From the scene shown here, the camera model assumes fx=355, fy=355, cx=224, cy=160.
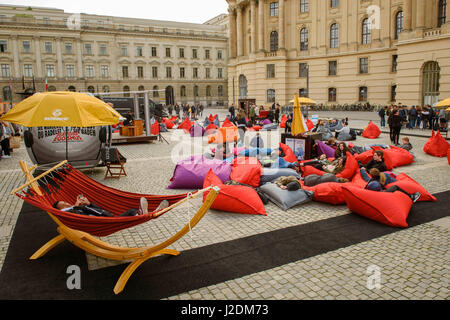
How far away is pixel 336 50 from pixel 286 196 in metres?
38.3

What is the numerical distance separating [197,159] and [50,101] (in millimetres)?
3960

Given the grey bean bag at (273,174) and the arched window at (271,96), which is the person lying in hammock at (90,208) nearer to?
the grey bean bag at (273,174)

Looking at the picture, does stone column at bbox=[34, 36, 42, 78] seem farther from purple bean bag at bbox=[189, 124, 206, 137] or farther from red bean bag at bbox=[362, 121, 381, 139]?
red bean bag at bbox=[362, 121, 381, 139]

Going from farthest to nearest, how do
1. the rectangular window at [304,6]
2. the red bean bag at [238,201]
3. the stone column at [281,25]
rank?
the stone column at [281,25] < the rectangular window at [304,6] < the red bean bag at [238,201]

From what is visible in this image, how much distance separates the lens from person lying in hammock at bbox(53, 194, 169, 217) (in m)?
5.22

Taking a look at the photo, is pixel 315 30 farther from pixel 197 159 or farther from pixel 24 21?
pixel 24 21

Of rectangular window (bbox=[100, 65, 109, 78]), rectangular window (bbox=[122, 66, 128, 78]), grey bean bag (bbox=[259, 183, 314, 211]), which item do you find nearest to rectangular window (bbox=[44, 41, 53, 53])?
rectangular window (bbox=[100, 65, 109, 78])

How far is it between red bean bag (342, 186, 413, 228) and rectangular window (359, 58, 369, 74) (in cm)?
3664

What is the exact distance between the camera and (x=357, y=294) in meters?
4.35

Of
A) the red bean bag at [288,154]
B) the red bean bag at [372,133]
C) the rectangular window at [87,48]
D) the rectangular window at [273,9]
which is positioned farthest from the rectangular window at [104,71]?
the red bean bag at [288,154]

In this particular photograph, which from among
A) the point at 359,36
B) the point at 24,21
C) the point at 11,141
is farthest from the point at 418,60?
the point at 24,21

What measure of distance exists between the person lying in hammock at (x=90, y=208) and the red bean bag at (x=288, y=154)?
6572mm

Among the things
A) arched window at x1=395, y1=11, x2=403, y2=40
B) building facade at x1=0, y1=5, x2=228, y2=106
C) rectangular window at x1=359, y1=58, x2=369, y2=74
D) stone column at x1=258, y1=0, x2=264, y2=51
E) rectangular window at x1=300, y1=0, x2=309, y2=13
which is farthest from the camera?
building facade at x1=0, y1=5, x2=228, y2=106

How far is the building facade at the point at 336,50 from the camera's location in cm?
2970
